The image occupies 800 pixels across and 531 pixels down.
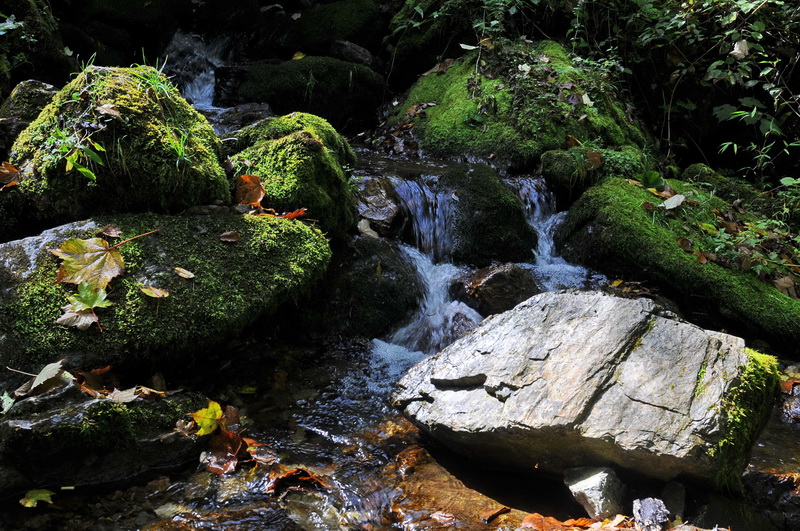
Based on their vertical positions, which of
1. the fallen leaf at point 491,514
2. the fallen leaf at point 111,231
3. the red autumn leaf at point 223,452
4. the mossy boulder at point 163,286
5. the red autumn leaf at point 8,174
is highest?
the red autumn leaf at point 8,174

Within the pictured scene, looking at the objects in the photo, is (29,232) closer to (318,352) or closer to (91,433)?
(91,433)

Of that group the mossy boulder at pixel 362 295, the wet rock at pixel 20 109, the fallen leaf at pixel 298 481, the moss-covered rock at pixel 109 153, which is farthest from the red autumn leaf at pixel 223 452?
the wet rock at pixel 20 109

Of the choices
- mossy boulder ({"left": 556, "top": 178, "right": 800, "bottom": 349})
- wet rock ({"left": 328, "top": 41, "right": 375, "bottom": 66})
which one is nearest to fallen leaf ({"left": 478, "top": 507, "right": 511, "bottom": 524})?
mossy boulder ({"left": 556, "top": 178, "right": 800, "bottom": 349})

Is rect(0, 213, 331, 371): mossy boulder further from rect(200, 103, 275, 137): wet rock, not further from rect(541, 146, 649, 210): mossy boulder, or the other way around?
rect(200, 103, 275, 137): wet rock

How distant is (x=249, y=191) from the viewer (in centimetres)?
399

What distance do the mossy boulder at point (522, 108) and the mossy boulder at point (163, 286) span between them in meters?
3.90

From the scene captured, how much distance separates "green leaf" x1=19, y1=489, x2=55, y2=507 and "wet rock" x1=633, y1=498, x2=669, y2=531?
2.65 meters

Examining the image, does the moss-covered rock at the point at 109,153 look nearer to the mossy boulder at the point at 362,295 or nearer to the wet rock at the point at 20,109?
the wet rock at the point at 20,109

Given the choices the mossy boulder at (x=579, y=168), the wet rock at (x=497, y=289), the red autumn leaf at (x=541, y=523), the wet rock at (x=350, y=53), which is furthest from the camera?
the wet rock at (x=350, y=53)

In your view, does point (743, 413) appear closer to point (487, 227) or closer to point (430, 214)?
point (487, 227)

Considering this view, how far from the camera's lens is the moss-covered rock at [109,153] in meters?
3.26

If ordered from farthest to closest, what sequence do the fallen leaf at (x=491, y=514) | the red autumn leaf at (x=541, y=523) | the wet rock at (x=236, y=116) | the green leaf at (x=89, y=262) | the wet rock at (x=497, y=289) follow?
1. the wet rock at (x=236, y=116)
2. the wet rock at (x=497, y=289)
3. the green leaf at (x=89, y=262)
4. the fallen leaf at (x=491, y=514)
5. the red autumn leaf at (x=541, y=523)

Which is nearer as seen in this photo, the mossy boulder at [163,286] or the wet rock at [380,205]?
the mossy boulder at [163,286]

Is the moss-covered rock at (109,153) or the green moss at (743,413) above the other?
the moss-covered rock at (109,153)
